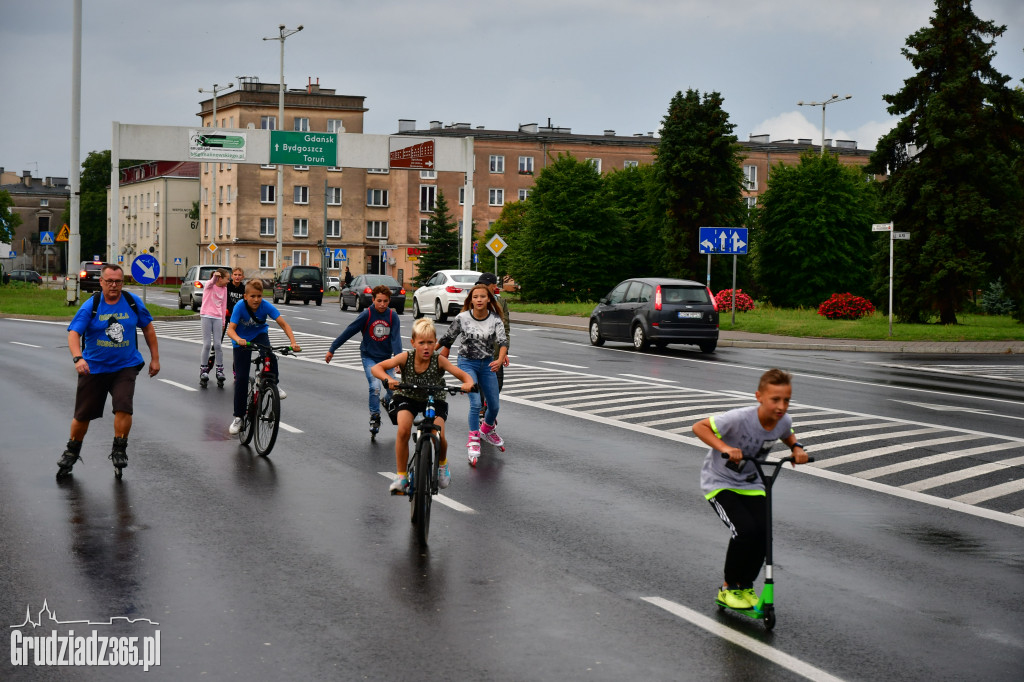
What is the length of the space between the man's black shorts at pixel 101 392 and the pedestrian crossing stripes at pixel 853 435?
18.7 ft

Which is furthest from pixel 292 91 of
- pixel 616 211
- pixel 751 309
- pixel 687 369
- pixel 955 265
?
pixel 687 369

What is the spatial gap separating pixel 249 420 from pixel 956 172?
105ft

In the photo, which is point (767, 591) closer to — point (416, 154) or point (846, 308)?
point (846, 308)

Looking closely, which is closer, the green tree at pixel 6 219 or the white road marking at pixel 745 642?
the white road marking at pixel 745 642

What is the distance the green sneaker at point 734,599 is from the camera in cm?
620

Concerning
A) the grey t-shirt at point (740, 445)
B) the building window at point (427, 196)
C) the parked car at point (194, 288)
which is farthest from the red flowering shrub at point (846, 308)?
the building window at point (427, 196)

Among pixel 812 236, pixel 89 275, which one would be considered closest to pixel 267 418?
pixel 812 236

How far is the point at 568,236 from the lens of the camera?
5581 centimetres

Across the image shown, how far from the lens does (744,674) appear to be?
523 cm

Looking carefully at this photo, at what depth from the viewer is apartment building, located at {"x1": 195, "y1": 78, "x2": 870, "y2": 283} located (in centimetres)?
10169

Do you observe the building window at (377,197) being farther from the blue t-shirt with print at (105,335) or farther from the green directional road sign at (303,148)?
the blue t-shirt with print at (105,335)

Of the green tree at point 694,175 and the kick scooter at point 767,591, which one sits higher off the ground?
the green tree at point 694,175

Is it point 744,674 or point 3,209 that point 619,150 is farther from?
point 744,674

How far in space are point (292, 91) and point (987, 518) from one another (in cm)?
10262
